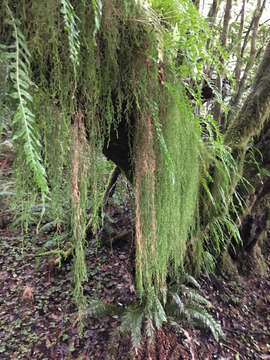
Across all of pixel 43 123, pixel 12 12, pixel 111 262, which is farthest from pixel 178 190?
pixel 111 262

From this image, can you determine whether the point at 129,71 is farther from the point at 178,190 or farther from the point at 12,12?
the point at 178,190

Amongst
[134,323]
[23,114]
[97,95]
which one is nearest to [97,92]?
[97,95]

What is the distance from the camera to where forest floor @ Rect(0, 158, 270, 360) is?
7.59 ft

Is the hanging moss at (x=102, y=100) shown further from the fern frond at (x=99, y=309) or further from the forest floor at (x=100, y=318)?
the fern frond at (x=99, y=309)

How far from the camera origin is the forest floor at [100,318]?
2.31 meters

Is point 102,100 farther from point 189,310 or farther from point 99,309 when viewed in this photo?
point 189,310

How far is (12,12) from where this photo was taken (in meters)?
0.65

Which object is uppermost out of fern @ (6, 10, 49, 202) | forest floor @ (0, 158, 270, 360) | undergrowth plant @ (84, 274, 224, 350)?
fern @ (6, 10, 49, 202)

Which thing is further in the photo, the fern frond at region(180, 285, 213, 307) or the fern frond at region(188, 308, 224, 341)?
the fern frond at region(180, 285, 213, 307)


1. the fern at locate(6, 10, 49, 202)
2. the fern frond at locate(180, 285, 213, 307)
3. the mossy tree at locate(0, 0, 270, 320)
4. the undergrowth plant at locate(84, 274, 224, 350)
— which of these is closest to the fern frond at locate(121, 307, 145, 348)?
the undergrowth plant at locate(84, 274, 224, 350)

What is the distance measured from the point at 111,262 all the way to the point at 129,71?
3.05 m

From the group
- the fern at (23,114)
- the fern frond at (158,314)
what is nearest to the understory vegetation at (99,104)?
the fern at (23,114)

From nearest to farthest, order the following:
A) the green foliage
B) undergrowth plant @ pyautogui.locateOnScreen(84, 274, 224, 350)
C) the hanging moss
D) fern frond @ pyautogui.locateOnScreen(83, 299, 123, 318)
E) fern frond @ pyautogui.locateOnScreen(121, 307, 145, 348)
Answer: the hanging moss → fern frond @ pyautogui.locateOnScreen(121, 307, 145, 348) → undergrowth plant @ pyautogui.locateOnScreen(84, 274, 224, 350) → fern frond @ pyautogui.locateOnScreen(83, 299, 123, 318) → the green foliage

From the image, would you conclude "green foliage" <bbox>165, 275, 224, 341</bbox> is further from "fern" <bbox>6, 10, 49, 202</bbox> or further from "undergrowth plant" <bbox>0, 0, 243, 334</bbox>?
"fern" <bbox>6, 10, 49, 202</bbox>
